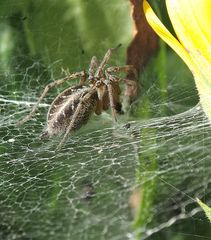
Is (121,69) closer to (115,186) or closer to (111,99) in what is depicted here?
(111,99)

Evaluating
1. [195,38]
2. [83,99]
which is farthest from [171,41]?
[83,99]

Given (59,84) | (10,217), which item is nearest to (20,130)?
(59,84)

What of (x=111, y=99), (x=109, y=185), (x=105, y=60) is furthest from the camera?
(x=105, y=60)

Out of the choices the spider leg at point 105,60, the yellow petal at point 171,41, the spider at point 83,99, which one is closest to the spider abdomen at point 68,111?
the spider at point 83,99

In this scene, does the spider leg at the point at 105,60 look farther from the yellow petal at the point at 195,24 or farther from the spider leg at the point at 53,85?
the yellow petal at the point at 195,24

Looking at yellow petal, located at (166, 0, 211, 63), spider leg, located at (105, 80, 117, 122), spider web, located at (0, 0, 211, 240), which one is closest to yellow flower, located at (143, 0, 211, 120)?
yellow petal, located at (166, 0, 211, 63)

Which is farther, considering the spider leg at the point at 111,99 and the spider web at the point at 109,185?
the spider leg at the point at 111,99

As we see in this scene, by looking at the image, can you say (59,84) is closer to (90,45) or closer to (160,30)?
(90,45)

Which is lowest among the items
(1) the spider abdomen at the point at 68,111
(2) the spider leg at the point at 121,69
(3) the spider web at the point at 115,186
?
(3) the spider web at the point at 115,186
